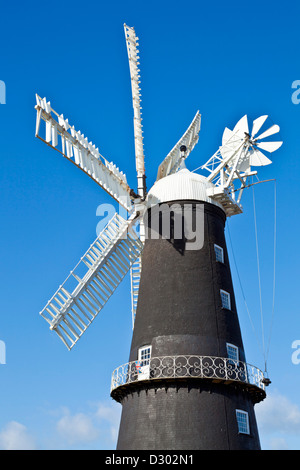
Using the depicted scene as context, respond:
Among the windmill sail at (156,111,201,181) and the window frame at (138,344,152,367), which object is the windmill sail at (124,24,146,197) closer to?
the windmill sail at (156,111,201,181)

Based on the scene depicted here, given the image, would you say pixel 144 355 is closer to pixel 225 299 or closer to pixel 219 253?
pixel 225 299

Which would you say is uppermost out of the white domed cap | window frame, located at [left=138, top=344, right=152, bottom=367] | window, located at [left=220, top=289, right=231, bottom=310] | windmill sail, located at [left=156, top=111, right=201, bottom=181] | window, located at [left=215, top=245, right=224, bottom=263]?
windmill sail, located at [left=156, top=111, right=201, bottom=181]

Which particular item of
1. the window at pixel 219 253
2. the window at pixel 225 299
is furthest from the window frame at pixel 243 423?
the window at pixel 219 253

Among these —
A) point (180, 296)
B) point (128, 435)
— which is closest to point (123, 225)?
point (180, 296)

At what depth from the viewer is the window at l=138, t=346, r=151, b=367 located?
68.5 ft

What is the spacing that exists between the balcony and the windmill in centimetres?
4

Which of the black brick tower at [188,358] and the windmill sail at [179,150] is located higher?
the windmill sail at [179,150]

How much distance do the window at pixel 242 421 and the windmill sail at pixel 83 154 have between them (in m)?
10.1

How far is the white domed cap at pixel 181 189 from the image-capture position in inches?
941

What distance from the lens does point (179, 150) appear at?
29234 mm

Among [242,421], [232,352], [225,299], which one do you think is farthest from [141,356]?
[242,421]

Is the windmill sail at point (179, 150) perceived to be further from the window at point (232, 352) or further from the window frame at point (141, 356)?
the window at point (232, 352)

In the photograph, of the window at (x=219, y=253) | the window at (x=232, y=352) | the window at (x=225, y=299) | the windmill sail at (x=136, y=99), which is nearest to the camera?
the window at (x=232, y=352)

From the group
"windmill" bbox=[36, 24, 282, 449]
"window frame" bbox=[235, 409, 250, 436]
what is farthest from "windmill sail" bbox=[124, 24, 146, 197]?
"window frame" bbox=[235, 409, 250, 436]
